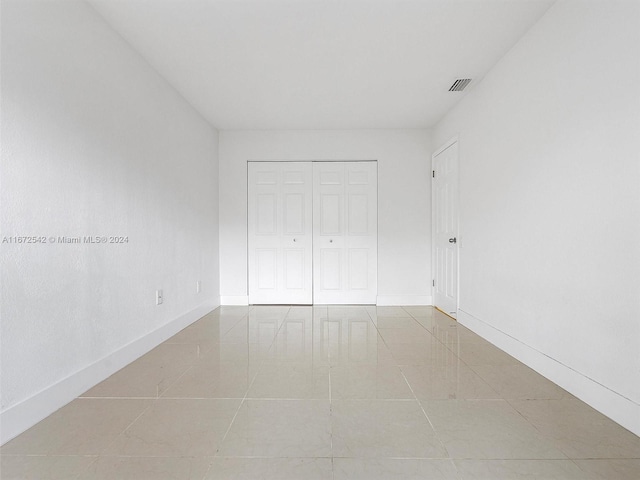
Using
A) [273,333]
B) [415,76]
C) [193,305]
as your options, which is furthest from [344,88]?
[193,305]

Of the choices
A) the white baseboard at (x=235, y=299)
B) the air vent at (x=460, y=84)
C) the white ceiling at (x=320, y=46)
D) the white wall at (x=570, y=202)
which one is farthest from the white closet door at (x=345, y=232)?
the white wall at (x=570, y=202)

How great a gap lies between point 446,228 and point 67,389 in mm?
Result: 3907

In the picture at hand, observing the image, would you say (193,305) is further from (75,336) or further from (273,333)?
(75,336)

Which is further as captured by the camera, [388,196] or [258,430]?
[388,196]

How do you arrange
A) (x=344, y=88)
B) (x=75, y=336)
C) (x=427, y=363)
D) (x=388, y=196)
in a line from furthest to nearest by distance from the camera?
(x=388, y=196)
(x=344, y=88)
(x=427, y=363)
(x=75, y=336)

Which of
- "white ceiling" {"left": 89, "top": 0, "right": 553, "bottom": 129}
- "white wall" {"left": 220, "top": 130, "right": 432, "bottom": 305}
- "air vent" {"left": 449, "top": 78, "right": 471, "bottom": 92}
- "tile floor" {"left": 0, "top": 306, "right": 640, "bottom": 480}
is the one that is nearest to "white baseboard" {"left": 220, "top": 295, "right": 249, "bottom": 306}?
"white wall" {"left": 220, "top": 130, "right": 432, "bottom": 305}

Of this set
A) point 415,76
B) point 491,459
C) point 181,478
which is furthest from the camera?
point 415,76

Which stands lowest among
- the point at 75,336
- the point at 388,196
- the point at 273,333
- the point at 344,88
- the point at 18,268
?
the point at 273,333

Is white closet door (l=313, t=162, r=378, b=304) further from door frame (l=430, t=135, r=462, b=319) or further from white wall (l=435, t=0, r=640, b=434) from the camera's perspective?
white wall (l=435, t=0, r=640, b=434)

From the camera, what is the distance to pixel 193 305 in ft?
13.5

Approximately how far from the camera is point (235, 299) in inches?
203

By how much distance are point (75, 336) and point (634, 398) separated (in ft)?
9.76

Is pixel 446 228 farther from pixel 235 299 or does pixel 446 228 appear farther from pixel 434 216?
pixel 235 299

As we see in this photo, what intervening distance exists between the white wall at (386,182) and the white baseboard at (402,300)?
11mm
